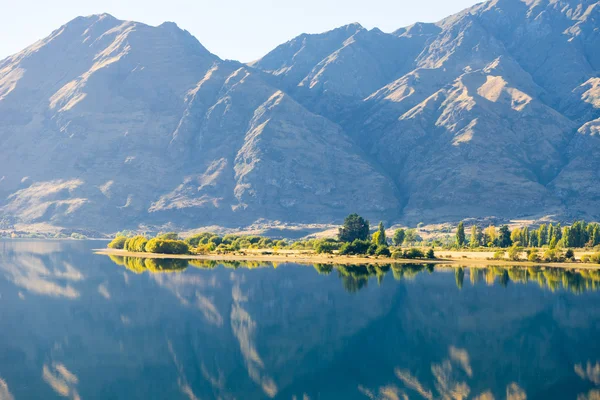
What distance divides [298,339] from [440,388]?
64.6 ft

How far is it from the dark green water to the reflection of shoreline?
169 cm

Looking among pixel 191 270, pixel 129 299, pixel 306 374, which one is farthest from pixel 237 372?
pixel 191 270

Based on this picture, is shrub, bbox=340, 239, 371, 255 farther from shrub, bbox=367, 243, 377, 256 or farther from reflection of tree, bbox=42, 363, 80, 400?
reflection of tree, bbox=42, 363, 80, 400

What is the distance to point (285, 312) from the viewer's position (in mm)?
84625

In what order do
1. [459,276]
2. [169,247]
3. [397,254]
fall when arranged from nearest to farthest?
1. [459,276]
2. [397,254]
3. [169,247]

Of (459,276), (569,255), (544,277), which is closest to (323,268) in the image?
(459,276)

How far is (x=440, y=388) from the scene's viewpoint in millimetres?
50562

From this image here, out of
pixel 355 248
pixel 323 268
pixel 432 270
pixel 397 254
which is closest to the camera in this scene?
pixel 432 270

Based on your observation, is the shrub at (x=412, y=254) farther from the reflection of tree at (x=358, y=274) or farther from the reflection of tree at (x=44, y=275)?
the reflection of tree at (x=44, y=275)

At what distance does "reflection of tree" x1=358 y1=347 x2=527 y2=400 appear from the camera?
48.6 metres

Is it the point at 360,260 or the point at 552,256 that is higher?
the point at 360,260

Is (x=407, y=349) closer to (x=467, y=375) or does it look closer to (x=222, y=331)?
(x=467, y=375)

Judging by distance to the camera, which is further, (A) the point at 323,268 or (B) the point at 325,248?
(B) the point at 325,248

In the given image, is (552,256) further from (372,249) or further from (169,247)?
(169,247)
